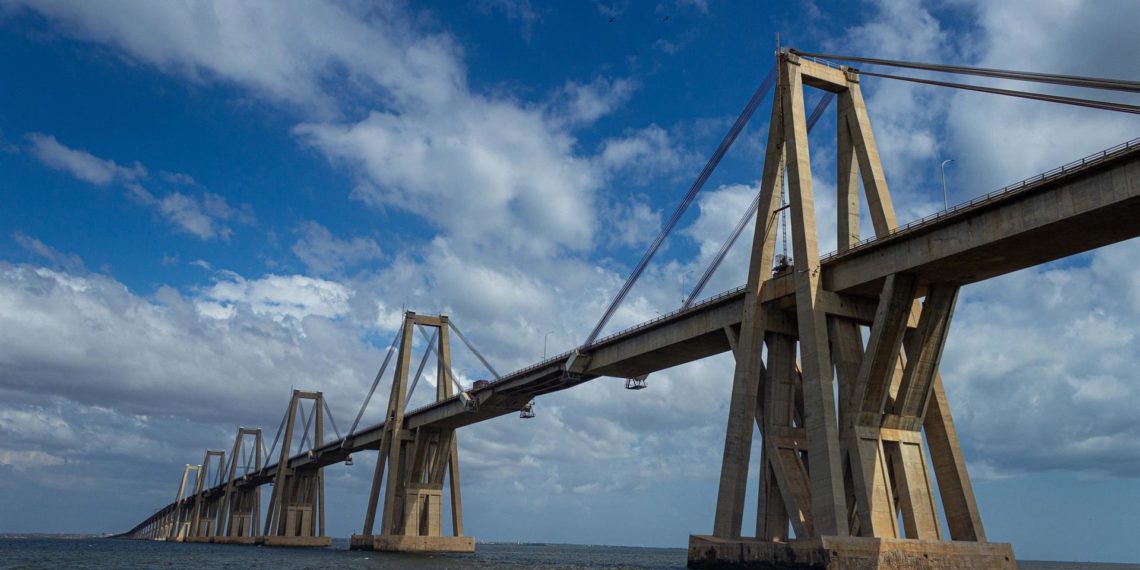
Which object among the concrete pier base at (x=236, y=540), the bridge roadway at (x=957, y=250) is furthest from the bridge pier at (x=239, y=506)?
the bridge roadway at (x=957, y=250)

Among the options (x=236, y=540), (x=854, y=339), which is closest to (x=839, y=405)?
(x=854, y=339)

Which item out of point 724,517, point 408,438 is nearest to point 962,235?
point 724,517

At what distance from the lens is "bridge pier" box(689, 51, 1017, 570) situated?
129ft

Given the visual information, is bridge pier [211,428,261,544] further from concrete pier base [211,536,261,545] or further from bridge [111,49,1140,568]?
bridge [111,49,1140,568]

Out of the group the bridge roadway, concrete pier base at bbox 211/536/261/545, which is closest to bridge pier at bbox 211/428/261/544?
concrete pier base at bbox 211/536/261/545

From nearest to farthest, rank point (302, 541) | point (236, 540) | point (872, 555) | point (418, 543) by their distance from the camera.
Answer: point (872, 555) < point (418, 543) < point (302, 541) < point (236, 540)

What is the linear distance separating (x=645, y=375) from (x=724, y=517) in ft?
61.7

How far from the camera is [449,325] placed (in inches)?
4149

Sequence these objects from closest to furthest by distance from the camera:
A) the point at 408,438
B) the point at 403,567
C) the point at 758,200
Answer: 1. the point at 758,200
2. the point at 403,567
3. the point at 408,438

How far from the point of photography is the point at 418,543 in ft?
299

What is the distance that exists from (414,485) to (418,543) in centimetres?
590

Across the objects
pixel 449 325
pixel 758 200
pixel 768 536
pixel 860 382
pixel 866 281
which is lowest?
pixel 768 536

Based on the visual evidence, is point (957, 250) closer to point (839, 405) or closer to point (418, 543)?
point (839, 405)

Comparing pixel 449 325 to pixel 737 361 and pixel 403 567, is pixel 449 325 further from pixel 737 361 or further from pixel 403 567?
pixel 737 361
